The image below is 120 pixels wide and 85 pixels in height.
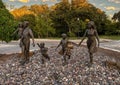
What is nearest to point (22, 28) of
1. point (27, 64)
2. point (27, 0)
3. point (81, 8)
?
point (27, 64)

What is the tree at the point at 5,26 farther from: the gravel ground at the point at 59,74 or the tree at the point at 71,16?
the tree at the point at 71,16

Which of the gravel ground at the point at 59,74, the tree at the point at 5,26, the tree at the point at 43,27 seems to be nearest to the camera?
the gravel ground at the point at 59,74

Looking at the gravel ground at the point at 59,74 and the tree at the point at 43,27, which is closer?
the gravel ground at the point at 59,74

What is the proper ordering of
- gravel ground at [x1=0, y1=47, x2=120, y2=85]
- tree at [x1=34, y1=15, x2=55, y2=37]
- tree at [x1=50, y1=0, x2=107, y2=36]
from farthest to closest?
tree at [x1=50, y1=0, x2=107, y2=36]
tree at [x1=34, y1=15, x2=55, y2=37]
gravel ground at [x1=0, y1=47, x2=120, y2=85]

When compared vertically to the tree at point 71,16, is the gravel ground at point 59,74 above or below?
below

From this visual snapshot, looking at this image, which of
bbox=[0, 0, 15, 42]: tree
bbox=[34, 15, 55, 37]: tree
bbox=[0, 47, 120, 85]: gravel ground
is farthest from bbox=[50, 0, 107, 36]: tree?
bbox=[0, 47, 120, 85]: gravel ground

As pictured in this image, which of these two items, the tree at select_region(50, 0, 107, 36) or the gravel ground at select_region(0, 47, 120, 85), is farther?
the tree at select_region(50, 0, 107, 36)

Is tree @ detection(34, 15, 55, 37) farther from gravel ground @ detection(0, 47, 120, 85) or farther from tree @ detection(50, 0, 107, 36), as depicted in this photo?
gravel ground @ detection(0, 47, 120, 85)

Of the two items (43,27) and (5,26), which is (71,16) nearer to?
(43,27)

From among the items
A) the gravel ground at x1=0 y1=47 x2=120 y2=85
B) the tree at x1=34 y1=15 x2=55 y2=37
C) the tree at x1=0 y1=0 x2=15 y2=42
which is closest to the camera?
the gravel ground at x1=0 y1=47 x2=120 y2=85

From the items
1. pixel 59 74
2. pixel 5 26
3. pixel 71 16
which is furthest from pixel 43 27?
pixel 59 74

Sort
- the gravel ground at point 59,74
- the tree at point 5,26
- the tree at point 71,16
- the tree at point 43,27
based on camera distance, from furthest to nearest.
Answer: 1. the tree at point 71,16
2. the tree at point 43,27
3. the tree at point 5,26
4. the gravel ground at point 59,74

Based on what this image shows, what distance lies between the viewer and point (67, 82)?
1509 centimetres

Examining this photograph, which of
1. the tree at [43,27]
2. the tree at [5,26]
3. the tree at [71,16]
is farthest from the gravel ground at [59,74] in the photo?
the tree at [71,16]
